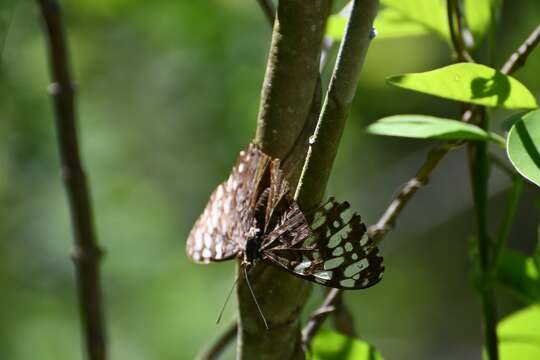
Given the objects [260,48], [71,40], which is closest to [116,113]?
[71,40]

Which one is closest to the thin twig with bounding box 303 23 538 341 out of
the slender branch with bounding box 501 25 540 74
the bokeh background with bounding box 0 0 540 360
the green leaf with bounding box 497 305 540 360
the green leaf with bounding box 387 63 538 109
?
the slender branch with bounding box 501 25 540 74

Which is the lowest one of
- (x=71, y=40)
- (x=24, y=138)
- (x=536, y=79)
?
(x=536, y=79)

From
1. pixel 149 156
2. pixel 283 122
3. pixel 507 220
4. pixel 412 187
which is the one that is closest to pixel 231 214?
pixel 283 122

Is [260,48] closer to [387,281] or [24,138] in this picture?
[24,138]

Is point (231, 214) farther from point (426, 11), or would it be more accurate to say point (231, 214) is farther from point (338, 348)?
point (426, 11)

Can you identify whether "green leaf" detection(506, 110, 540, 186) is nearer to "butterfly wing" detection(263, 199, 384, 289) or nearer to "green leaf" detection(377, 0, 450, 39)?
"butterfly wing" detection(263, 199, 384, 289)

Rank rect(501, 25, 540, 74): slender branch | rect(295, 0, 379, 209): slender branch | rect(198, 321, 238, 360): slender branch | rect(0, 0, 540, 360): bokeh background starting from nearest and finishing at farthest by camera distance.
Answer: rect(295, 0, 379, 209): slender branch → rect(501, 25, 540, 74): slender branch → rect(198, 321, 238, 360): slender branch → rect(0, 0, 540, 360): bokeh background
